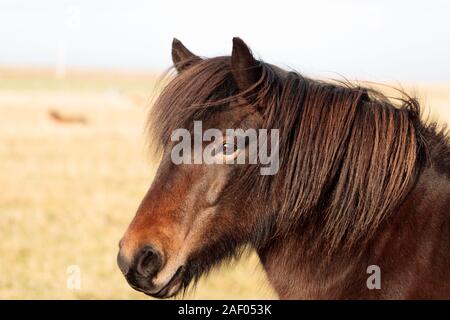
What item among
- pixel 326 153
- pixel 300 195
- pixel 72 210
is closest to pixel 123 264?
pixel 300 195

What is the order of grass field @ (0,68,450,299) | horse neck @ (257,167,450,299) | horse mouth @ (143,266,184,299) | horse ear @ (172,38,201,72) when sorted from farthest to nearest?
grass field @ (0,68,450,299) < horse ear @ (172,38,201,72) < horse mouth @ (143,266,184,299) < horse neck @ (257,167,450,299)

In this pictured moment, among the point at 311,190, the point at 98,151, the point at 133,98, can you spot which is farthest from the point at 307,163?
the point at 133,98

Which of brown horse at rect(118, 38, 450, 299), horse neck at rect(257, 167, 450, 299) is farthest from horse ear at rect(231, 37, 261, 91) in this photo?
horse neck at rect(257, 167, 450, 299)

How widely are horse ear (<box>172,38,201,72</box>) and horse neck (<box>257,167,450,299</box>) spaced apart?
3.60ft

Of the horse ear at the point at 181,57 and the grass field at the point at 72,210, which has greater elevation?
the horse ear at the point at 181,57

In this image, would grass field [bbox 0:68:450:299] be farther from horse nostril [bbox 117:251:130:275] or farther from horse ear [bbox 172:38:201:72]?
horse nostril [bbox 117:251:130:275]

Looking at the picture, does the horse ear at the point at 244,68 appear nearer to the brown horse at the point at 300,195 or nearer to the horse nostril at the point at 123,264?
the brown horse at the point at 300,195

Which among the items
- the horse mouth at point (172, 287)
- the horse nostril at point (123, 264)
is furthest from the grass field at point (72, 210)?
the horse nostril at point (123, 264)

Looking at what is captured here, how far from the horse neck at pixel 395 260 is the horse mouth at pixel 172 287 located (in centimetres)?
50

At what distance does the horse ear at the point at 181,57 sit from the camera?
367 centimetres

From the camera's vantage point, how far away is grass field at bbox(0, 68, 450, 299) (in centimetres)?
900

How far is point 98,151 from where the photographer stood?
25766 mm

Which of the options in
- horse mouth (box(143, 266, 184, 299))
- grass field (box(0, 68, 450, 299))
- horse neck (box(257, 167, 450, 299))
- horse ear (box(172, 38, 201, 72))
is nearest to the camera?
horse neck (box(257, 167, 450, 299))
